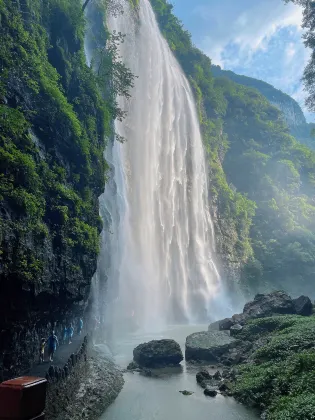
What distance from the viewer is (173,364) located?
1631 centimetres

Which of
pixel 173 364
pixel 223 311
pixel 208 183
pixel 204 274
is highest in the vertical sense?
pixel 208 183

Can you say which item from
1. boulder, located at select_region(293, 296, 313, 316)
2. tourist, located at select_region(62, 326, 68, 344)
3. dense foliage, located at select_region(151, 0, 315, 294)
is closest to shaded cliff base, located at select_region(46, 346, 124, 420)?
tourist, located at select_region(62, 326, 68, 344)

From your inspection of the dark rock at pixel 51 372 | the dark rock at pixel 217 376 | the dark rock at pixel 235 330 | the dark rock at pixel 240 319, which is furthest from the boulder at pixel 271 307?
the dark rock at pixel 51 372

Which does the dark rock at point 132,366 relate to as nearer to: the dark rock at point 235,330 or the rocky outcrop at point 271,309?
the dark rock at point 235,330

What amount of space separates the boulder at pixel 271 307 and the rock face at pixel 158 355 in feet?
26.8

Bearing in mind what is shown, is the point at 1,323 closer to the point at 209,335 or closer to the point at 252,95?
the point at 209,335

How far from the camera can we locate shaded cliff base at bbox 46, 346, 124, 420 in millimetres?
9500

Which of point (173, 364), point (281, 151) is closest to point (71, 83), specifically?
point (173, 364)

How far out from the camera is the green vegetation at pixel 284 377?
9.10m

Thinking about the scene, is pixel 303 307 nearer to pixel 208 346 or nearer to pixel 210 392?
pixel 208 346

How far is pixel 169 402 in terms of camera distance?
38.0 feet

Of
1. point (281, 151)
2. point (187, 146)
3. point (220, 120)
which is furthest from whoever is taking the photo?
point (281, 151)

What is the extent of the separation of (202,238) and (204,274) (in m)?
4.47

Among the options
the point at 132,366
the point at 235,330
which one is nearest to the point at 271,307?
the point at 235,330
